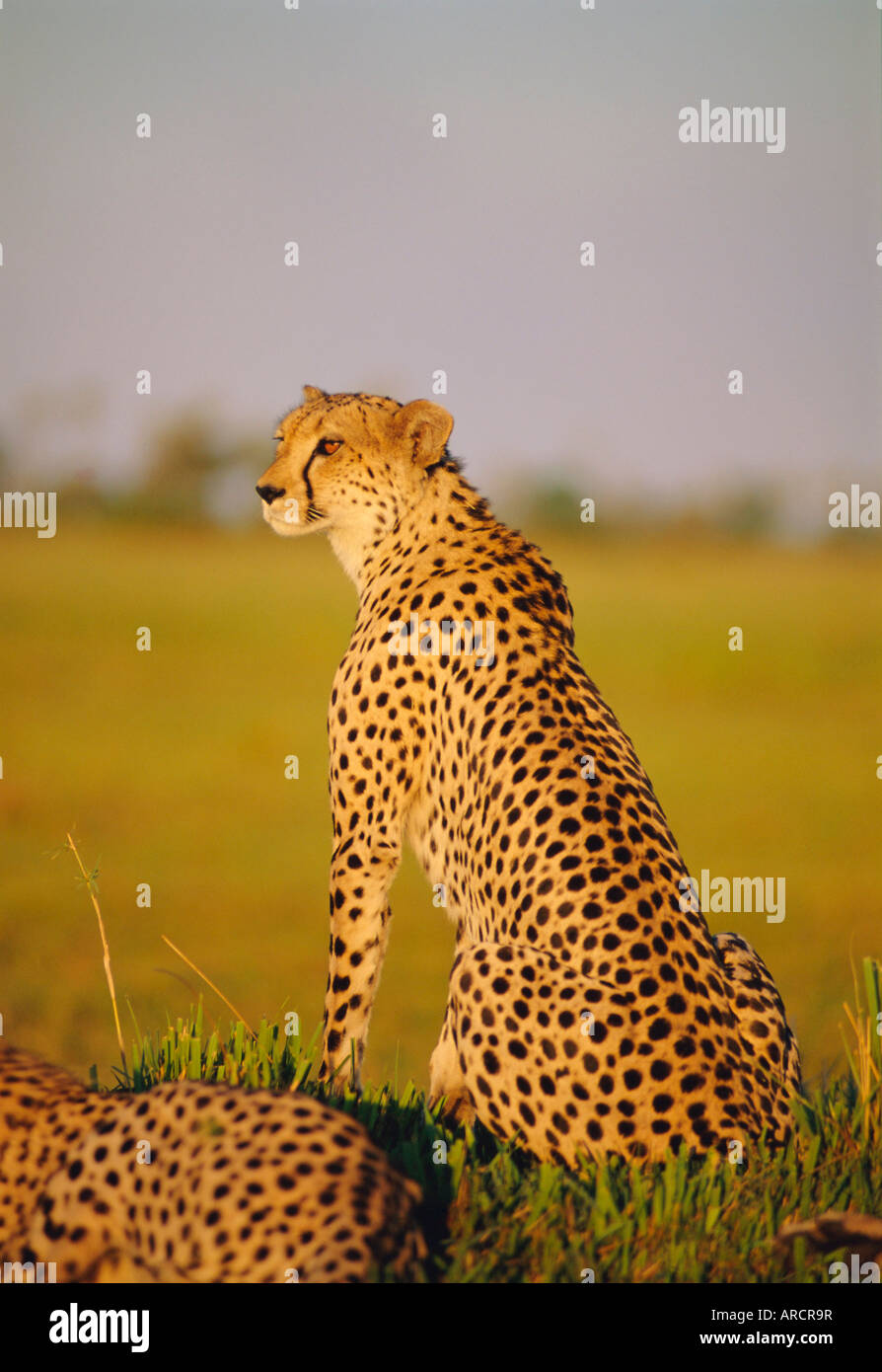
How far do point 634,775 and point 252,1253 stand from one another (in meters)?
1.35

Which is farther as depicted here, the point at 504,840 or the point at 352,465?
the point at 352,465

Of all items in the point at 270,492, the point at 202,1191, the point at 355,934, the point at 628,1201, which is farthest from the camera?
the point at 270,492

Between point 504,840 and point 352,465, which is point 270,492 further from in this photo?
point 504,840

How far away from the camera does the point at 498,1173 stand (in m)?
2.95

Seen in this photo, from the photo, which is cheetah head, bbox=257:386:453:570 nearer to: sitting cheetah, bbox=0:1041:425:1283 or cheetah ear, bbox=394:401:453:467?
cheetah ear, bbox=394:401:453:467

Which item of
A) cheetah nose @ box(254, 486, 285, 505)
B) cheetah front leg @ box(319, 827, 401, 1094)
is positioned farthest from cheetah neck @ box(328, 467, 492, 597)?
cheetah front leg @ box(319, 827, 401, 1094)

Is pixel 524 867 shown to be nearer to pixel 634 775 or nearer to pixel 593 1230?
pixel 634 775

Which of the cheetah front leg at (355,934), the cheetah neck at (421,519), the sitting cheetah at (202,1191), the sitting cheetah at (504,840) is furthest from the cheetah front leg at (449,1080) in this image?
the cheetah neck at (421,519)

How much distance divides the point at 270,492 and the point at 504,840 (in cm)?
116

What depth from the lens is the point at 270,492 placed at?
3898 millimetres

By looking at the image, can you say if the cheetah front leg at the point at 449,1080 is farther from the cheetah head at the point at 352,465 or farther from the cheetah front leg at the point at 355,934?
the cheetah head at the point at 352,465

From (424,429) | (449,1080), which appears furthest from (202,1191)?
(424,429)

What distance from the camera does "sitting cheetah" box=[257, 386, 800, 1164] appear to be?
9.71 feet

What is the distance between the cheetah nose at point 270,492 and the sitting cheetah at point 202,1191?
1.58m
